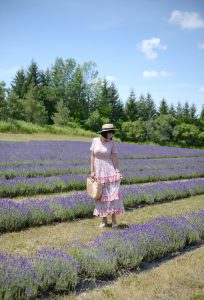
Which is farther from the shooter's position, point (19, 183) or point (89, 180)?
point (19, 183)

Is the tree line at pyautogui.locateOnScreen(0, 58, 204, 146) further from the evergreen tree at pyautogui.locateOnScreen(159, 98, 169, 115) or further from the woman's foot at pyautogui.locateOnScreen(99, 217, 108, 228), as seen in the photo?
the woman's foot at pyautogui.locateOnScreen(99, 217, 108, 228)

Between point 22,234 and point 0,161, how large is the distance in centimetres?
782

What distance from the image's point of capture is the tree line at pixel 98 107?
5344 centimetres

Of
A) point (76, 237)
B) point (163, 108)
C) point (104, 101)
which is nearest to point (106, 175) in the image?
point (76, 237)

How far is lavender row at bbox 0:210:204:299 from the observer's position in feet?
12.4

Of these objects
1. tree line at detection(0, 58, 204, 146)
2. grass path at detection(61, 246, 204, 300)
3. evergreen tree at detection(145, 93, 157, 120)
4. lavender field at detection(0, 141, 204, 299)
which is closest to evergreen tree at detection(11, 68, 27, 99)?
tree line at detection(0, 58, 204, 146)

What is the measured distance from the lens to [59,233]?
21.4ft

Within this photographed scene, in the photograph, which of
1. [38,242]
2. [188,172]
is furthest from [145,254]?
[188,172]

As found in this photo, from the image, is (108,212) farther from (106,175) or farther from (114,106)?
(114,106)

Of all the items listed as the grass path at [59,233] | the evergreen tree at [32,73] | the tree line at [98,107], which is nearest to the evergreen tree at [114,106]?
the tree line at [98,107]

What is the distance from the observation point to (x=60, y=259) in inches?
167

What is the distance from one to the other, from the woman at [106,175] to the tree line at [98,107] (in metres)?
39.9

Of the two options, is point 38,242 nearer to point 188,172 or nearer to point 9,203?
point 9,203

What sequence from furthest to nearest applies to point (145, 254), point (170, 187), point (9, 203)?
point (170, 187) < point (9, 203) < point (145, 254)
